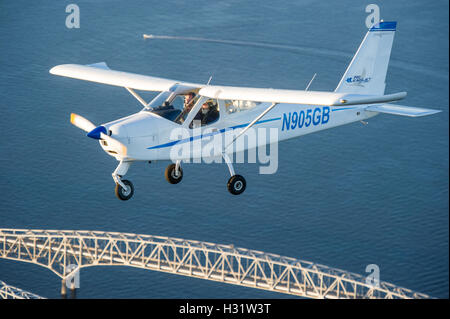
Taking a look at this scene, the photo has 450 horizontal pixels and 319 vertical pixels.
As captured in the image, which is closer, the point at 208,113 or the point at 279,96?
the point at 279,96

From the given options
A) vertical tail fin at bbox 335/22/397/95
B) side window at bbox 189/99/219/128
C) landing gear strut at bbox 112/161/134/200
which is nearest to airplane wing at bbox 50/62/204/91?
side window at bbox 189/99/219/128

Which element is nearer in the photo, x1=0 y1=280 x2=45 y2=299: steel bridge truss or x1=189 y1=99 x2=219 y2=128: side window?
x1=189 y1=99 x2=219 y2=128: side window

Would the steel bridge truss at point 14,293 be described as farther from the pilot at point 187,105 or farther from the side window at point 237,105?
the pilot at point 187,105

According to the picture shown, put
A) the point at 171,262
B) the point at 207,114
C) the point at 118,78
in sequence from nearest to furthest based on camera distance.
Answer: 1. the point at 207,114
2. the point at 118,78
3. the point at 171,262

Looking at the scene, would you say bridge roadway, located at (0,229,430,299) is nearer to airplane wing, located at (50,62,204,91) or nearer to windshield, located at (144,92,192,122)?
airplane wing, located at (50,62,204,91)

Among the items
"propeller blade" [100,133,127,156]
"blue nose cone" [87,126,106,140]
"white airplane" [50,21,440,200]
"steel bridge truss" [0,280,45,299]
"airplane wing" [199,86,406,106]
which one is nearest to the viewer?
"blue nose cone" [87,126,106,140]

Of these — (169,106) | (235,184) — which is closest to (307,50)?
(235,184)

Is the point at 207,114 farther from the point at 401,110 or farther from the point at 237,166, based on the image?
the point at 237,166

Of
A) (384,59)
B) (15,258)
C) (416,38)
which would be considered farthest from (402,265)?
(384,59)

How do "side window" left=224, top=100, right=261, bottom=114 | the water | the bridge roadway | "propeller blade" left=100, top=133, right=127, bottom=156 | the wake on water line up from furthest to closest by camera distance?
the wake on water < the water < the bridge roadway < "side window" left=224, top=100, right=261, bottom=114 < "propeller blade" left=100, top=133, right=127, bottom=156
